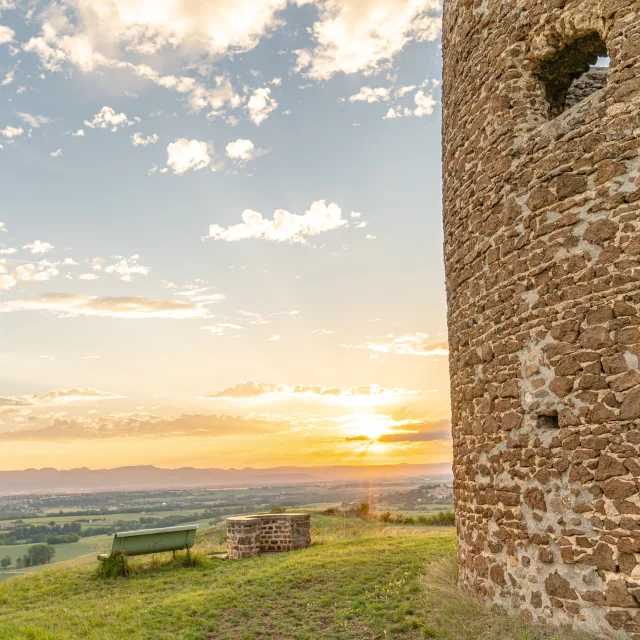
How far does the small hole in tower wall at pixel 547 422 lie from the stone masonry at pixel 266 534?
398 inches

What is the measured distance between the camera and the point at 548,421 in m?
6.55

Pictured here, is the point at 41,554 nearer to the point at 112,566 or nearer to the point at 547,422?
the point at 112,566

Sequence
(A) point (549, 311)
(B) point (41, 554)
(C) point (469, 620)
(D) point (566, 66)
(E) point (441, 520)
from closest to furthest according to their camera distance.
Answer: (A) point (549, 311) < (C) point (469, 620) < (D) point (566, 66) < (E) point (441, 520) < (B) point (41, 554)

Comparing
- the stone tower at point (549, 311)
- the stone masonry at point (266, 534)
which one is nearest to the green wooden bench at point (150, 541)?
the stone masonry at point (266, 534)

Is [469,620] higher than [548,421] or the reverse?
the reverse

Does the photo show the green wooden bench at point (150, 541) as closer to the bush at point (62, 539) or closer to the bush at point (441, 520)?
the bush at point (441, 520)

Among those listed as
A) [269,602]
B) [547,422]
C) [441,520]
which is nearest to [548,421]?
[547,422]

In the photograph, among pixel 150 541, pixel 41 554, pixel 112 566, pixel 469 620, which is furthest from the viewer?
pixel 41 554

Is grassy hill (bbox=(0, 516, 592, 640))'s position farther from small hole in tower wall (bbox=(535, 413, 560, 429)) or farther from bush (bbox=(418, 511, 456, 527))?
bush (bbox=(418, 511, 456, 527))

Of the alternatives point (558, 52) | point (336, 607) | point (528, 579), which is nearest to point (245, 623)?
point (336, 607)

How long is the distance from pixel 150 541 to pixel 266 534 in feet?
11.7

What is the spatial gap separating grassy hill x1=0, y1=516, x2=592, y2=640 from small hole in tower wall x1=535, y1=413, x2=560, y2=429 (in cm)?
211

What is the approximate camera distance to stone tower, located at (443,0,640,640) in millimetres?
5812

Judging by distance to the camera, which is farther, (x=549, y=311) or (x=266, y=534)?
(x=266, y=534)
